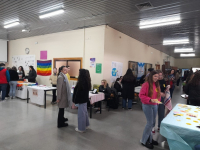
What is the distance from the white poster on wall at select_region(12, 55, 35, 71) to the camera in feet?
25.1

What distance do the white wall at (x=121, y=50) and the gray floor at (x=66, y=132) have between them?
2096 millimetres

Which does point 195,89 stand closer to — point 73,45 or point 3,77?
point 73,45

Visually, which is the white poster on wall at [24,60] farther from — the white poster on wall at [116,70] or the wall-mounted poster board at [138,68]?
the wall-mounted poster board at [138,68]

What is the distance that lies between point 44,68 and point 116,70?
3617 mm

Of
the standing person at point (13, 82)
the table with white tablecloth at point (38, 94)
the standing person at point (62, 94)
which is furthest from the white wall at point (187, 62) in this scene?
the standing person at point (13, 82)

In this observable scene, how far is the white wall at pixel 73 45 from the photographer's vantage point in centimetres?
541

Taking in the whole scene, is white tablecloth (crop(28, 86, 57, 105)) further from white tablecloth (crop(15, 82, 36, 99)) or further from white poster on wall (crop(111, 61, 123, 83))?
white poster on wall (crop(111, 61, 123, 83))

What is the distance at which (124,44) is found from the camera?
648cm

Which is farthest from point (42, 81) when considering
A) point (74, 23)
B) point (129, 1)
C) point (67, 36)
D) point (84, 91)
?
point (129, 1)

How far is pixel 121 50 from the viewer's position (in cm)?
632

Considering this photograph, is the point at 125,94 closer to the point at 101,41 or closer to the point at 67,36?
the point at 101,41

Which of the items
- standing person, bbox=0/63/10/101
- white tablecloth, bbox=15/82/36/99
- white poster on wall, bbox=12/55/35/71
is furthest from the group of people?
white poster on wall, bbox=12/55/35/71

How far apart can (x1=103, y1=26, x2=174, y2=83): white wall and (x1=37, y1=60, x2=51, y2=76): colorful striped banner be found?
Result: 307 centimetres

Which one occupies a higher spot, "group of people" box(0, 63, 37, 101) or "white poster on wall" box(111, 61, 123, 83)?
"white poster on wall" box(111, 61, 123, 83)
